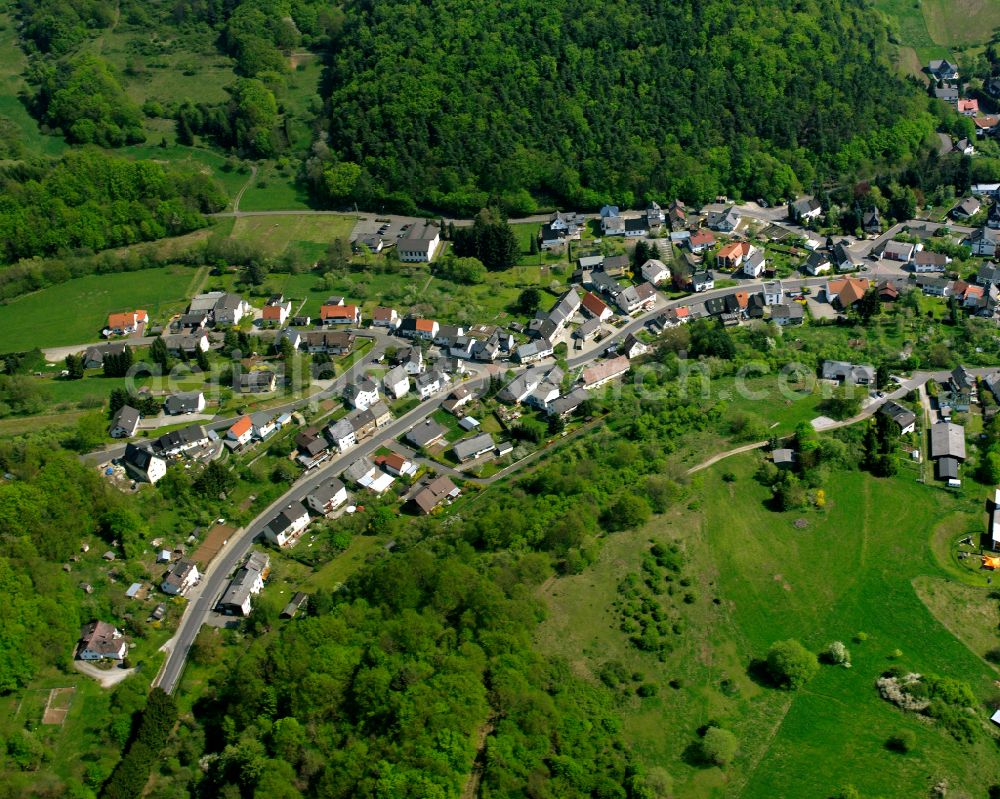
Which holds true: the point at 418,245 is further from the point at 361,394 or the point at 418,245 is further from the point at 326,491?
the point at 326,491

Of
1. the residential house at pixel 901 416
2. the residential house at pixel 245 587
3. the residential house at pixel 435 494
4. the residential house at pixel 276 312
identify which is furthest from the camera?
the residential house at pixel 276 312

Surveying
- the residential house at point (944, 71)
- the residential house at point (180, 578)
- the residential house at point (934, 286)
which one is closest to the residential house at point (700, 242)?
the residential house at point (934, 286)

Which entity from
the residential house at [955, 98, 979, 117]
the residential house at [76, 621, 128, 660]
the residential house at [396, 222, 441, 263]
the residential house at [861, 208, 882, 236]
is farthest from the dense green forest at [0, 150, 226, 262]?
the residential house at [955, 98, 979, 117]

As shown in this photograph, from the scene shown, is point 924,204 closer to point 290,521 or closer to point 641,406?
point 641,406

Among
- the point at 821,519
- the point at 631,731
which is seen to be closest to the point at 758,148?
the point at 821,519

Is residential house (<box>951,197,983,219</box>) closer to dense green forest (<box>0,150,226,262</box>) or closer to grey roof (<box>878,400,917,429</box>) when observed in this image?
grey roof (<box>878,400,917,429</box>)

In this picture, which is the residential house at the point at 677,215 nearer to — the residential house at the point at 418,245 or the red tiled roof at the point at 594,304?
the red tiled roof at the point at 594,304
